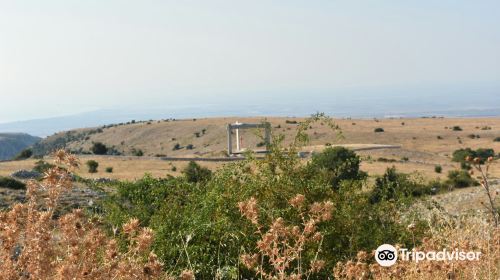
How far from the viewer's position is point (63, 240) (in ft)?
12.7

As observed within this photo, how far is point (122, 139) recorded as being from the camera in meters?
106

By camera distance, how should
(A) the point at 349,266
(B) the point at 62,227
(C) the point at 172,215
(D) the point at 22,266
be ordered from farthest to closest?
1. (C) the point at 172,215
2. (A) the point at 349,266
3. (B) the point at 62,227
4. (D) the point at 22,266

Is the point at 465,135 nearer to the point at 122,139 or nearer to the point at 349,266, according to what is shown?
the point at 122,139

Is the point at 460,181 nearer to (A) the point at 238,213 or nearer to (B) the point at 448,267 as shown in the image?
(A) the point at 238,213

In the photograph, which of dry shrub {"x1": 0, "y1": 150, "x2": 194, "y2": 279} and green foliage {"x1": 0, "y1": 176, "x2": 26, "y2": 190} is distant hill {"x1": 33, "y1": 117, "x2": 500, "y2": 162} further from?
dry shrub {"x1": 0, "y1": 150, "x2": 194, "y2": 279}

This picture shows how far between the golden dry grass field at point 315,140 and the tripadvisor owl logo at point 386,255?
32803mm

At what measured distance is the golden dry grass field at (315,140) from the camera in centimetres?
4834

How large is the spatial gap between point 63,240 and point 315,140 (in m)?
74.2

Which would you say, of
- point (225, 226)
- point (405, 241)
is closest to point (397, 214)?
point (405, 241)

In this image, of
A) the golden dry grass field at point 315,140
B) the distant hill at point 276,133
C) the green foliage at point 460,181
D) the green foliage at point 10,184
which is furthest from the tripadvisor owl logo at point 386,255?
the distant hill at point 276,133

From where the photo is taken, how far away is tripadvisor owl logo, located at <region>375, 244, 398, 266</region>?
5919 millimetres

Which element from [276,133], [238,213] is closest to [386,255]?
[238,213]

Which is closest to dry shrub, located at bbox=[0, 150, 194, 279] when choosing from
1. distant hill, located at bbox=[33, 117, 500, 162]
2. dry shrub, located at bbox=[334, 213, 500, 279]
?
dry shrub, located at bbox=[334, 213, 500, 279]

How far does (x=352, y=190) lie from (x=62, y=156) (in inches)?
283
